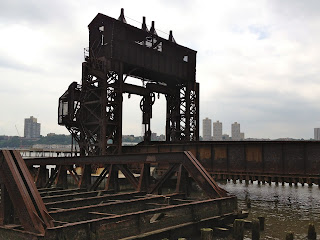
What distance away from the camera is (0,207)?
9695mm

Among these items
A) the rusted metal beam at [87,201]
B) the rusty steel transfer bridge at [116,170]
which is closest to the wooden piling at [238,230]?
the rusty steel transfer bridge at [116,170]

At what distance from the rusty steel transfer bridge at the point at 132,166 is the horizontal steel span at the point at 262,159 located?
0.20 feet

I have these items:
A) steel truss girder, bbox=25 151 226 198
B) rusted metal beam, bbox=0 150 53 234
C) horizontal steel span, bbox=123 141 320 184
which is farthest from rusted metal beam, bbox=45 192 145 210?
horizontal steel span, bbox=123 141 320 184

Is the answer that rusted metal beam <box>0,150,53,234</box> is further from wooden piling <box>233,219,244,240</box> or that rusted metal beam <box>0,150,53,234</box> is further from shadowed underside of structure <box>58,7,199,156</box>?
shadowed underside of structure <box>58,7,199,156</box>

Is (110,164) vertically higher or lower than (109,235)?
higher

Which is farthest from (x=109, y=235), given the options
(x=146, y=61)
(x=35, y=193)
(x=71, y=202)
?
(x=146, y=61)

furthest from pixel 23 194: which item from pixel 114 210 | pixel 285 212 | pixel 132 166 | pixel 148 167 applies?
pixel 132 166

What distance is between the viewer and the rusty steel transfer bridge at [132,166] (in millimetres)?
9469

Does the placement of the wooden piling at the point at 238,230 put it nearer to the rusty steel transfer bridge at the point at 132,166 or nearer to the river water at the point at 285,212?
the rusty steel transfer bridge at the point at 132,166

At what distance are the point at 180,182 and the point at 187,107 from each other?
23329 mm

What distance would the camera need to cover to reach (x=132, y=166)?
94.6 ft

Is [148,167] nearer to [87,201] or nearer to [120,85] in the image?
[87,201]

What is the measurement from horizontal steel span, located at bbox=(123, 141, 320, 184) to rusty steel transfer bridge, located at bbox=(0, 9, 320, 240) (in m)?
0.06

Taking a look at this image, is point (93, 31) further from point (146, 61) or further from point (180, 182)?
point (180, 182)
